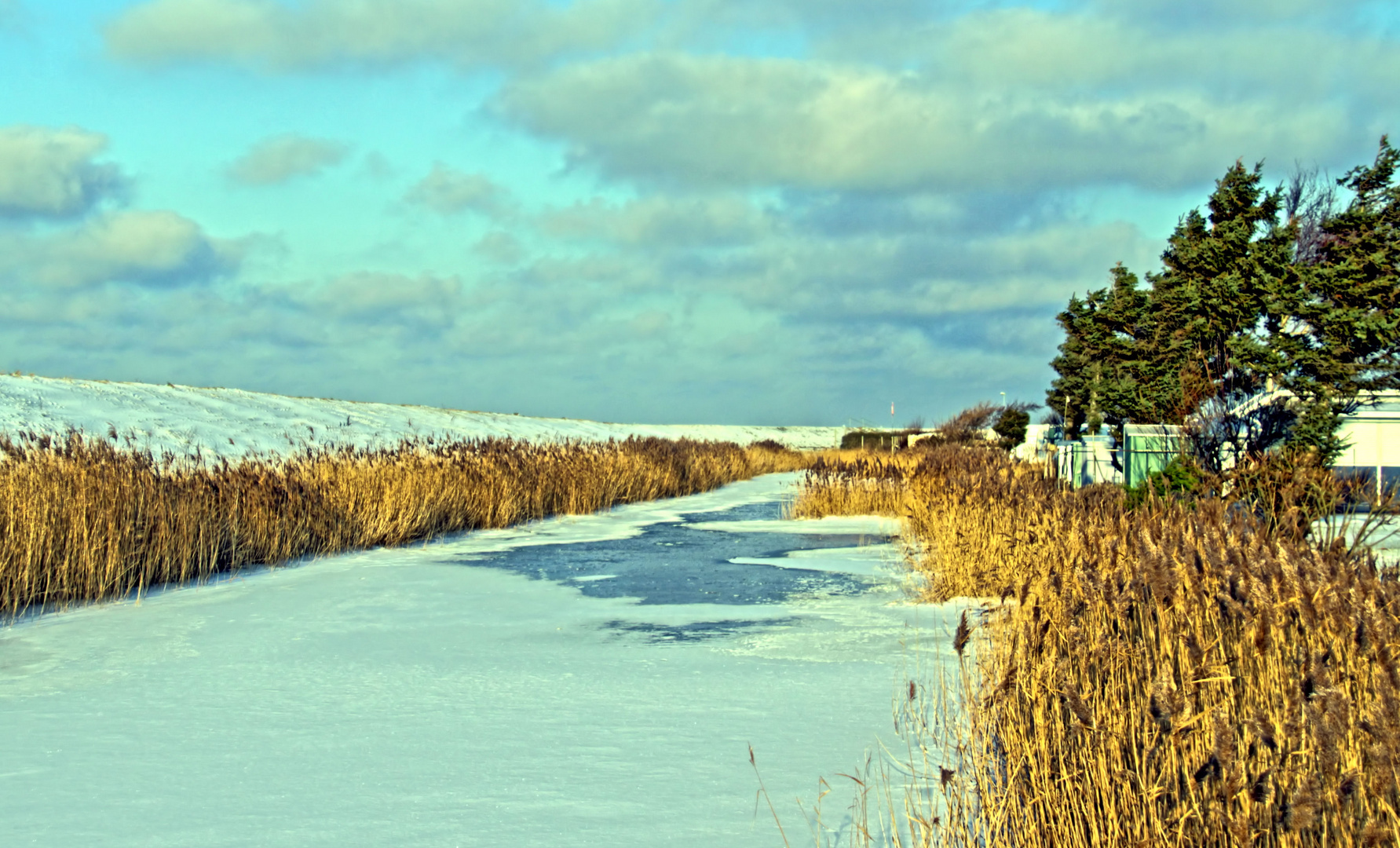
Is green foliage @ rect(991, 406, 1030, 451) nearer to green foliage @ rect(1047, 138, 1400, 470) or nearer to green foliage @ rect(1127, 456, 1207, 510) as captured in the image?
green foliage @ rect(1047, 138, 1400, 470)

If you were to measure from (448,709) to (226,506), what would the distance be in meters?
5.88

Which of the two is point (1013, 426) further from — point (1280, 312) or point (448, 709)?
point (448, 709)

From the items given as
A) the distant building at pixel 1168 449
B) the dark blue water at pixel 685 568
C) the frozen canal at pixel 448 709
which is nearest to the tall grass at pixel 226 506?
the frozen canal at pixel 448 709

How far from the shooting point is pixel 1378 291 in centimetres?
2333

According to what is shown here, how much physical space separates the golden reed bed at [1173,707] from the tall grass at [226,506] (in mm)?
6102

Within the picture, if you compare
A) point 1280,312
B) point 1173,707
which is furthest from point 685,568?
point 1280,312

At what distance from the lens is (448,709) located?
4.54 metres

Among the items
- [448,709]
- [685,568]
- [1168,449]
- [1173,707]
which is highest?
[1168,449]

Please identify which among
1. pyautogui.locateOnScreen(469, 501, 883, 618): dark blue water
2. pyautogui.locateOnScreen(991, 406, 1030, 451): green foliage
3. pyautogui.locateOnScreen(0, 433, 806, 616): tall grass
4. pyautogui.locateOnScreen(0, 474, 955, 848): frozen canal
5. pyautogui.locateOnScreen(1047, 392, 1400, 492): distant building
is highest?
pyautogui.locateOnScreen(991, 406, 1030, 451): green foliage

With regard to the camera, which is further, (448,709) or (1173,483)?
(1173,483)

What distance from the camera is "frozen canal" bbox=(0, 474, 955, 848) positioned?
3.28 meters

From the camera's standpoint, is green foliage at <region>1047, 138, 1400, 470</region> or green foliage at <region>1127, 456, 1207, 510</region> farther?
green foliage at <region>1047, 138, 1400, 470</region>

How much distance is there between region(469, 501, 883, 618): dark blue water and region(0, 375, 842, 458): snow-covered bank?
245 inches

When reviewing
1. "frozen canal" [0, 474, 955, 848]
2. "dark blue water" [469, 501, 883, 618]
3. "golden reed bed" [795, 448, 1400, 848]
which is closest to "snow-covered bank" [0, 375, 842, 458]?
"dark blue water" [469, 501, 883, 618]
